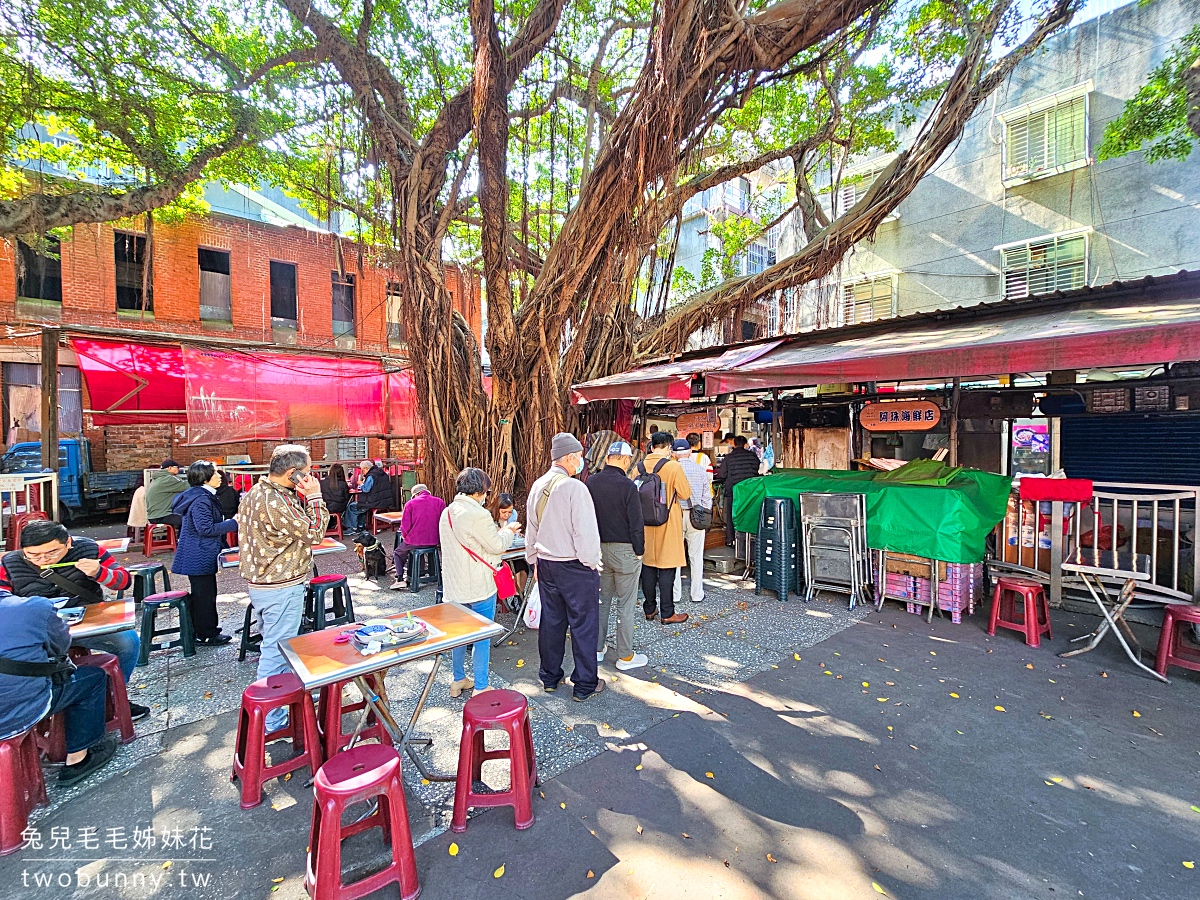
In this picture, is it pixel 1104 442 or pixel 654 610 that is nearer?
pixel 654 610

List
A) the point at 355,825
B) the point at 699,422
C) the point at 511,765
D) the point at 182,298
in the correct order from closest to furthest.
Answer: the point at 355,825 → the point at 511,765 → the point at 699,422 → the point at 182,298

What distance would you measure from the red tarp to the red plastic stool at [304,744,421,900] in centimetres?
836

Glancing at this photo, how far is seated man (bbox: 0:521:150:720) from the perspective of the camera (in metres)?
2.96

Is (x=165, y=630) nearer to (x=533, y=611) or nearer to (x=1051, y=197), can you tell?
(x=533, y=611)

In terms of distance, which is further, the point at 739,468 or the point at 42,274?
the point at 42,274

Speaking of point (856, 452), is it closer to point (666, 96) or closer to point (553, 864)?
point (666, 96)

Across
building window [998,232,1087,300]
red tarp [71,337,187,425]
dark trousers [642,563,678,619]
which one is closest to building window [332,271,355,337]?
red tarp [71,337,187,425]

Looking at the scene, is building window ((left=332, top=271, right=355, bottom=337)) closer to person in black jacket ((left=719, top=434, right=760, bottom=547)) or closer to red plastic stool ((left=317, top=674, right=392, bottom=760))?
person in black jacket ((left=719, top=434, right=760, bottom=547))

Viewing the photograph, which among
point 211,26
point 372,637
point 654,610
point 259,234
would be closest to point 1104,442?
point 654,610

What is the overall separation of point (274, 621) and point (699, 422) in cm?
565

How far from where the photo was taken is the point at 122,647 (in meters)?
3.48

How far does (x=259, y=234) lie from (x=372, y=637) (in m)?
15.8

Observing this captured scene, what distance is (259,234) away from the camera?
14445 millimetres

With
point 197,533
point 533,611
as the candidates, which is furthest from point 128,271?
point 533,611
